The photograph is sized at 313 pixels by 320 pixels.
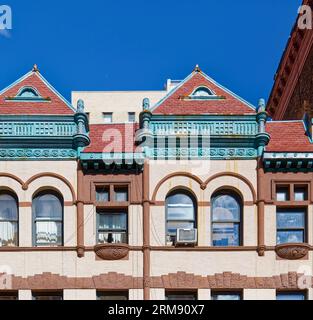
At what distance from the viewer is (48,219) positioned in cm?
2356

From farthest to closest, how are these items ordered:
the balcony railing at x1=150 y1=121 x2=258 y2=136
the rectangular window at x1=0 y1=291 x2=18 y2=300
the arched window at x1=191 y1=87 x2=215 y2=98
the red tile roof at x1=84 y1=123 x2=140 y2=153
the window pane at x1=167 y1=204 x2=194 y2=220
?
the arched window at x1=191 y1=87 x2=215 y2=98, the balcony railing at x1=150 y1=121 x2=258 y2=136, the red tile roof at x1=84 y1=123 x2=140 y2=153, the window pane at x1=167 y1=204 x2=194 y2=220, the rectangular window at x1=0 y1=291 x2=18 y2=300

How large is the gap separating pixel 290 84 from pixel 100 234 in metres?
13.4

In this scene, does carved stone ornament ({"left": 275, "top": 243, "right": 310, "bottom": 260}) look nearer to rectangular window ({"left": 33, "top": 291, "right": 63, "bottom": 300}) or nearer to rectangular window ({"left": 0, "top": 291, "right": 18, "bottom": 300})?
rectangular window ({"left": 33, "top": 291, "right": 63, "bottom": 300})

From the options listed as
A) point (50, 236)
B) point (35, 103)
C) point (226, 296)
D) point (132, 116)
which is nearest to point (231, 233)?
point (226, 296)

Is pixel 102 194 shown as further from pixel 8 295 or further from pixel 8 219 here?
pixel 8 295

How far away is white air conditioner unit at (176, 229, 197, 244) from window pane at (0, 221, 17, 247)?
459 centimetres

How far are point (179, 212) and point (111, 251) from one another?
2.31m

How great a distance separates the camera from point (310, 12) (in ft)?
97.5

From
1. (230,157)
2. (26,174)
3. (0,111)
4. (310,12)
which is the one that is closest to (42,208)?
(26,174)

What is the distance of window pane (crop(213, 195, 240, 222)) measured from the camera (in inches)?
934

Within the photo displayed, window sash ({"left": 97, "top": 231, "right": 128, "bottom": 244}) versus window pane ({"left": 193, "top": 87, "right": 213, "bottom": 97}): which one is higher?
window pane ({"left": 193, "top": 87, "right": 213, "bottom": 97})

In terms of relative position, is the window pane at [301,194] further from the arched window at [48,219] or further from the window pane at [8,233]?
the window pane at [8,233]

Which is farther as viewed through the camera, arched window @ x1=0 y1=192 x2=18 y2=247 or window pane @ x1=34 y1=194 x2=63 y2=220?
window pane @ x1=34 y1=194 x2=63 y2=220

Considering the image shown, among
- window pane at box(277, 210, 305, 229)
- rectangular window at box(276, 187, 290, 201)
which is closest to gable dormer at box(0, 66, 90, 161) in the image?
rectangular window at box(276, 187, 290, 201)
